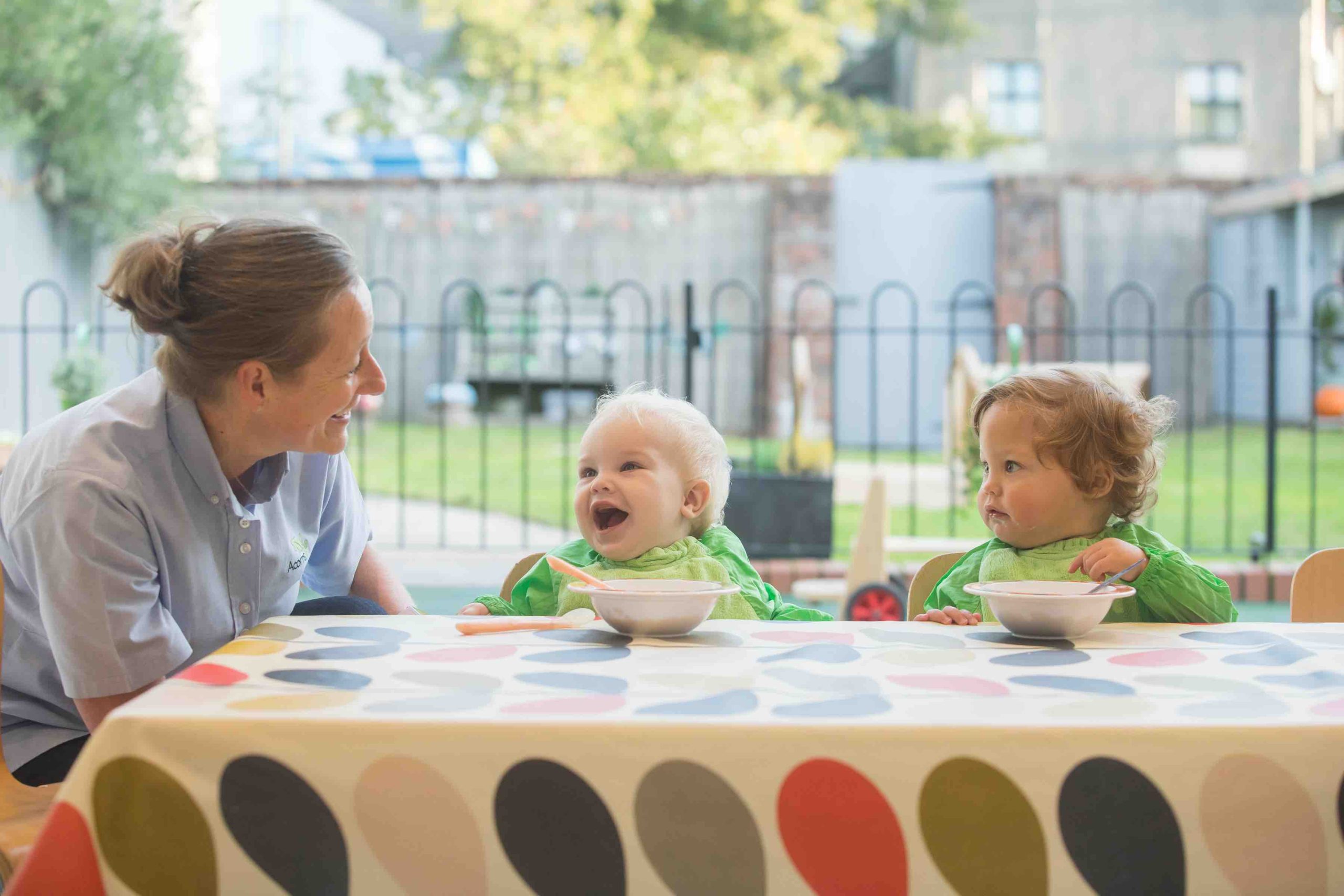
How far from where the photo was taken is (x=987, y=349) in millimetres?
10766

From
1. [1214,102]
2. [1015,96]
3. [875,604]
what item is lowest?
[875,604]

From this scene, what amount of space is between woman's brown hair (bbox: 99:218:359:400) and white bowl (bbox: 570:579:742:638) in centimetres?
52

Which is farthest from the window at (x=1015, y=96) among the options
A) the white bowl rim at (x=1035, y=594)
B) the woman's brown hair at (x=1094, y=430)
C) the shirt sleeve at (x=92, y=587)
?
the shirt sleeve at (x=92, y=587)

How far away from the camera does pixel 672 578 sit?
1.77 metres

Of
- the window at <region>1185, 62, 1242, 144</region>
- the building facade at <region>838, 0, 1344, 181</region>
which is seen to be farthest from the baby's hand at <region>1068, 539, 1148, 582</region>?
the window at <region>1185, 62, 1242, 144</region>

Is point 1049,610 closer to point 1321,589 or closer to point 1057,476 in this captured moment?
point 1057,476

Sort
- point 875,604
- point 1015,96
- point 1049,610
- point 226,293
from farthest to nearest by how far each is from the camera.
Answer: point 1015,96 < point 875,604 < point 226,293 < point 1049,610

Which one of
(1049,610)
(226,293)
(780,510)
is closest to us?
(1049,610)

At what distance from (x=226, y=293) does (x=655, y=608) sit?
669mm

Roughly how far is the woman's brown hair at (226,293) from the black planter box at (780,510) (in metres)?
2.72

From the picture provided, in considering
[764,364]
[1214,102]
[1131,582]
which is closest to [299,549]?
[1131,582]

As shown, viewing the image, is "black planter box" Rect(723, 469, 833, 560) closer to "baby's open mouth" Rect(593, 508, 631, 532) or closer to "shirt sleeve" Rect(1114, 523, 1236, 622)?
"baby's open mouth" Rect(593, 508, 631, 532)

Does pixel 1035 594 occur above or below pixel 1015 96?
below

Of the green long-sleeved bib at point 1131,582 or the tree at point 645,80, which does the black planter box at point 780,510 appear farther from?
the tree at point 645,80
